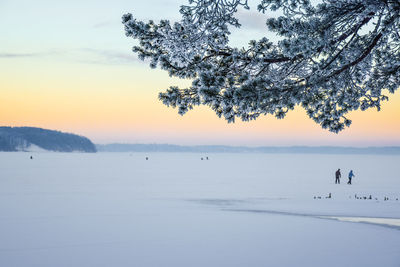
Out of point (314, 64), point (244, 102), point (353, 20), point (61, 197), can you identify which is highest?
point (353, 20)

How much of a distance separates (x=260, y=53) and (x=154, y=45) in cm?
248

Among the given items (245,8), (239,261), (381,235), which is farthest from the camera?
(381,235)

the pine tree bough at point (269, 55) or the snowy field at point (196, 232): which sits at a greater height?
the pine tree bough at point (269, 55)

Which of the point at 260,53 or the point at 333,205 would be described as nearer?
the point at 260,53

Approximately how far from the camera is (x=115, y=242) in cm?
1134

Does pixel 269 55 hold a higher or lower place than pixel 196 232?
higher

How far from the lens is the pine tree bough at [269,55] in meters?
8.85

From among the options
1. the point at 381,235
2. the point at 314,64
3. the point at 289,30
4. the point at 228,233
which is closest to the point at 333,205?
the point at 381,235

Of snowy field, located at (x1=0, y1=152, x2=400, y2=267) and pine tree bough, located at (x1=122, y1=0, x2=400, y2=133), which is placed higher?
pine tree bough, located at (x1=122, y1=0, x2=400, y2=133)

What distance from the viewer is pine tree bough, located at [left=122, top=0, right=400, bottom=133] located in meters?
8.85

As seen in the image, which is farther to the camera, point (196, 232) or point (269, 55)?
point (196, 232)

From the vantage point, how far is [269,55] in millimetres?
10211

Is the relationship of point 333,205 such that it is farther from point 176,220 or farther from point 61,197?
point 61,197

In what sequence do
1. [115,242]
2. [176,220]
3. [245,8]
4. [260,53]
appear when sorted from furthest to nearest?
[176,220]
[115,242]
[260,53]
[245,8]
